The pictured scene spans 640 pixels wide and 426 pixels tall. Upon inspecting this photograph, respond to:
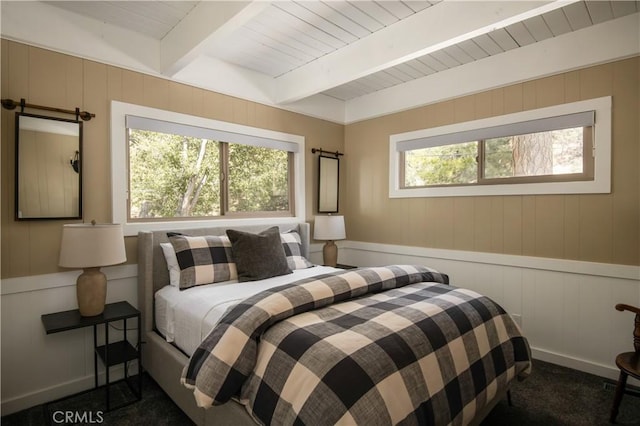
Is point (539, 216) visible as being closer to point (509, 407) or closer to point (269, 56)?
point (509, 407)

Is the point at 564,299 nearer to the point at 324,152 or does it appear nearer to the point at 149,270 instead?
the point at 324,152

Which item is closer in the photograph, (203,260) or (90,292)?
(90,292)

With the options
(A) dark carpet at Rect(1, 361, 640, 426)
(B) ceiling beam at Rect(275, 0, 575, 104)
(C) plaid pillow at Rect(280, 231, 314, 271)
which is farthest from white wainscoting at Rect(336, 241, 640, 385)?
(B) ceiling beam at Rect(275, 0, 575, 104)

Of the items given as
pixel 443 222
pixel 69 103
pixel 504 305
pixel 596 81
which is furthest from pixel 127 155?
pixel 596 81

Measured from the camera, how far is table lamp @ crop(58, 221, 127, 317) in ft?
6.77

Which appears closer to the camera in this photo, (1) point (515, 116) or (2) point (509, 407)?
(2) point (509, 407)

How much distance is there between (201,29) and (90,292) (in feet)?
5.94

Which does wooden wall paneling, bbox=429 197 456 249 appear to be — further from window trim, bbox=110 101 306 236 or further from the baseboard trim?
the baseboard trim

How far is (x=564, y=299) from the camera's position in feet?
8.87

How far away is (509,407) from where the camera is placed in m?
2.14

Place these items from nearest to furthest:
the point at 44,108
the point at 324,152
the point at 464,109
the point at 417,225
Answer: the point at 44,108 → the point at 464,109 → the point at 417,225 → the point at 324,152

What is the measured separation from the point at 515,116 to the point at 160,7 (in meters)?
2.83

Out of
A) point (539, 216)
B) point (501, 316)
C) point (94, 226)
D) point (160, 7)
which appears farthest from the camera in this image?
point (539, 216)

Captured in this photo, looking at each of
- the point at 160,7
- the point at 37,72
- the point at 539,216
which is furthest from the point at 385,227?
the point at 37,72
